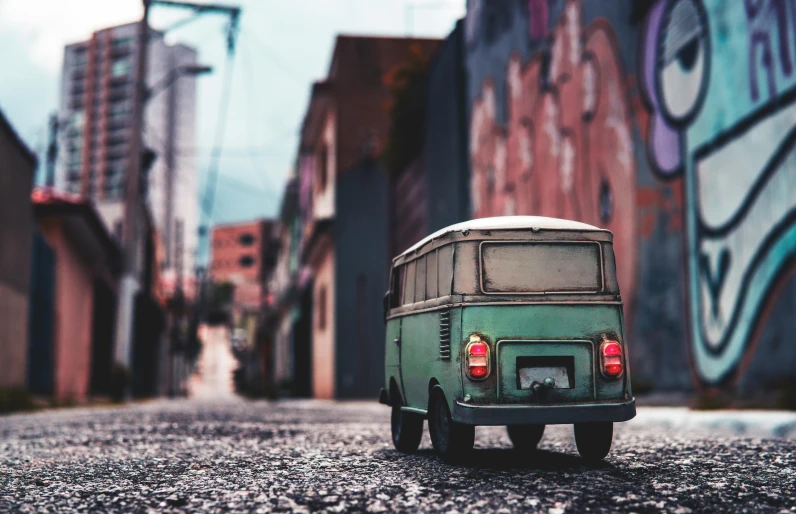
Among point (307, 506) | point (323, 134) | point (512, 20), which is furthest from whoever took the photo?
point (323, 134)

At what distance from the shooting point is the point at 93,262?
106 ft

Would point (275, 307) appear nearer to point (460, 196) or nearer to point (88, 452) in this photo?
point (460, 196)

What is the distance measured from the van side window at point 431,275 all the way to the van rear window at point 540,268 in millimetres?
610

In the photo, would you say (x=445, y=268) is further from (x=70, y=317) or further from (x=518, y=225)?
(x=70, y=317)

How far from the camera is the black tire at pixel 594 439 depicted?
7000mm

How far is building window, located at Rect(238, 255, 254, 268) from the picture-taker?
12475 cm

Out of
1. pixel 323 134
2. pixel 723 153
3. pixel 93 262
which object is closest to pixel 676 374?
pixel 723 153

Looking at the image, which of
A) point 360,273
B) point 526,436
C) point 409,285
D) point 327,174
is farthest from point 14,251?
point 327,174

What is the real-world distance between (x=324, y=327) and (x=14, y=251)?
58.3 ft

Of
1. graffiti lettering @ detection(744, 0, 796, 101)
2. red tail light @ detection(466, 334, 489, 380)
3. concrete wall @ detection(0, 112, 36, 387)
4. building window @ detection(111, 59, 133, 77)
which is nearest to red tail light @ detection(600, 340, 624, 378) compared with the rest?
red tail light @ detection(466, 334, 489, 380)

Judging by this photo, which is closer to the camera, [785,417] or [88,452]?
[88,452]

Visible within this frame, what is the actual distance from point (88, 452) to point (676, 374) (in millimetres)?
9473

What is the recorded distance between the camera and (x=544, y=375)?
6.69 m

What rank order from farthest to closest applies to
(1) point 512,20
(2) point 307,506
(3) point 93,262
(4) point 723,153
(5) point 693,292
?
(3) point 93,262 < (1) point 512,20 < (5) point 693,292 < (4) point 723,153 < (2) point 307,506
